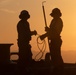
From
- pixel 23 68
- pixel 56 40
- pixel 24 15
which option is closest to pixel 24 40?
pixel 24 15

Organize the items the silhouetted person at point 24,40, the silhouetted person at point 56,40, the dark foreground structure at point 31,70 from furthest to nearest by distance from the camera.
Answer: the silhouetted person at point 24,40 < the dark foreground structure at point 31,70 < the silhouetted person at point 56,40

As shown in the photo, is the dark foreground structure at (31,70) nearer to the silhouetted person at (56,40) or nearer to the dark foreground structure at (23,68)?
the dark foreground structure at (23,68)

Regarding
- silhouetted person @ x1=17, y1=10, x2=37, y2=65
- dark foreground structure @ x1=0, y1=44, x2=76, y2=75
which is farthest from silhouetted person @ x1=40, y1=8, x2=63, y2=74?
silhouetted person @ x1=17, y1=10, x2=37, y2=65

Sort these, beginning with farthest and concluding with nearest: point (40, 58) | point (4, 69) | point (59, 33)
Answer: point (40, 58)
point (4, 69)
point (59, 33)

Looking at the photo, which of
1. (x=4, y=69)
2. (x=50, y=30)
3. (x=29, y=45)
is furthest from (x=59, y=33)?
(x=4, y=69)

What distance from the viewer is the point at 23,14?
15258 mm

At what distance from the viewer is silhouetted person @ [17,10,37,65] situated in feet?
49.5

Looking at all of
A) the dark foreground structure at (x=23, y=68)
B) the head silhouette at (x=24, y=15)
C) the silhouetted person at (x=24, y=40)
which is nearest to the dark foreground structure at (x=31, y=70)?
the dark foreground structure at (x=23, y=68)

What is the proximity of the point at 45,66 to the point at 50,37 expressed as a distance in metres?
2.18

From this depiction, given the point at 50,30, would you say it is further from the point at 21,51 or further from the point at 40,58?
the point at 40,58

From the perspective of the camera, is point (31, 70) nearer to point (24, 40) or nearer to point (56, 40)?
point (24, 40)

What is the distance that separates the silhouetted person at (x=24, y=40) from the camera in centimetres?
1509

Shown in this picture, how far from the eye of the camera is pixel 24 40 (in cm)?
1520

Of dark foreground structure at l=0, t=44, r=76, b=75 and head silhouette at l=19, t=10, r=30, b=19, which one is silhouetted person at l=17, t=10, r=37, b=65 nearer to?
head silhouette at l=19, t=10, r=30, b=19
